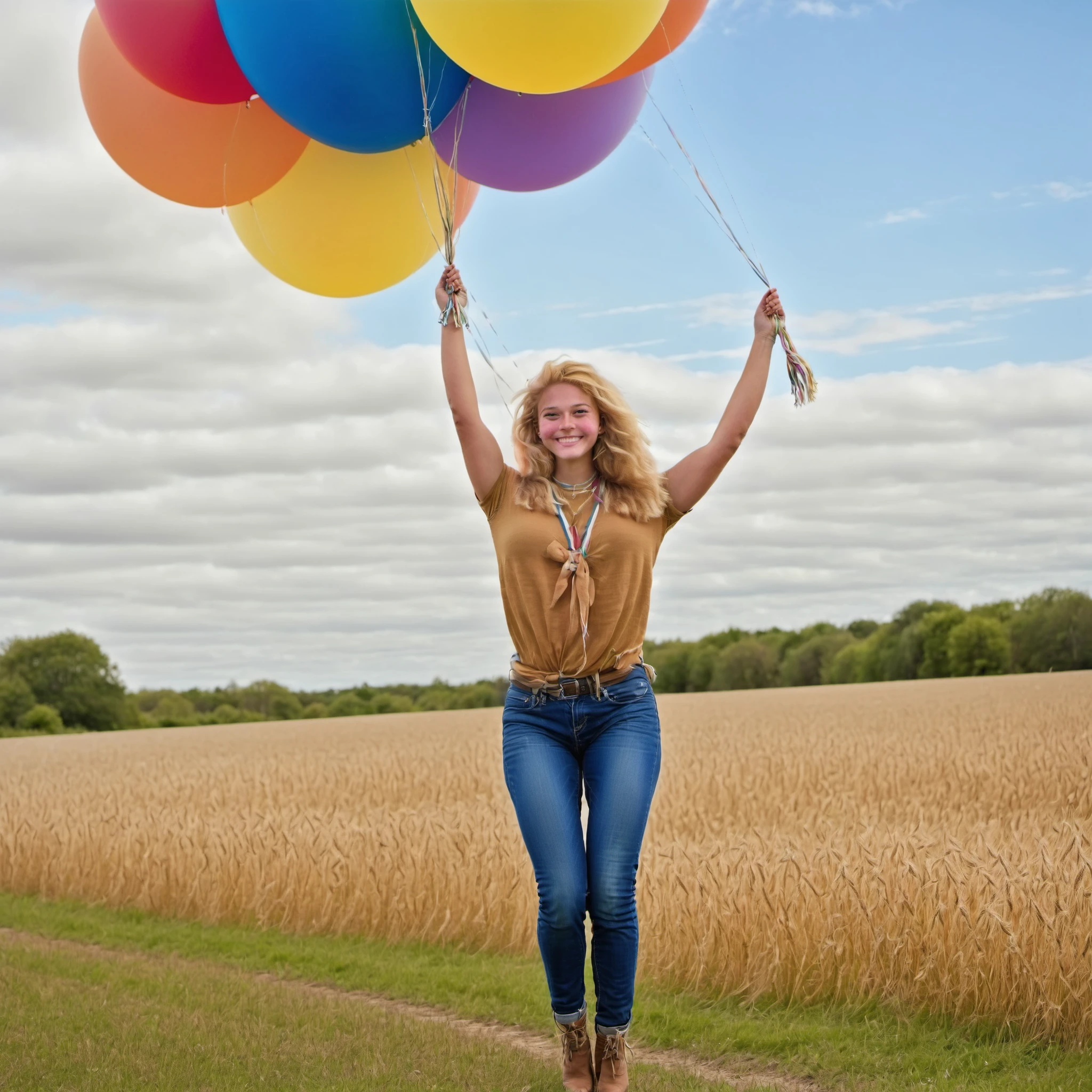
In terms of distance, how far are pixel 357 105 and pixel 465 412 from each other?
60.8 inches

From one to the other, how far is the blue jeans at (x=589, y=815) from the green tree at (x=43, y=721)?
62.1m

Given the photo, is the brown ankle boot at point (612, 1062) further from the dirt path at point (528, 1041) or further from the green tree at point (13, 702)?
the green tree at point (13, 702)

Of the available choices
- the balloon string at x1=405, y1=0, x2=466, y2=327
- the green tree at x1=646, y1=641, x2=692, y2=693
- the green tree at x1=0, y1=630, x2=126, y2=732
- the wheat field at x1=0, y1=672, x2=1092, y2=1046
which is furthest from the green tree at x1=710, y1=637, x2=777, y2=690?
the balloon string at x1=405, y1=0, x2=466, y2=327

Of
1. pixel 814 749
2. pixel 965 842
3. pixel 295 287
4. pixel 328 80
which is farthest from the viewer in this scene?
pixel 814 749

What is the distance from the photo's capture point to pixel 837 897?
6613mm

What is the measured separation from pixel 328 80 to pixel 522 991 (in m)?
4.99

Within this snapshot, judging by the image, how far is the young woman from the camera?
13.8 feet

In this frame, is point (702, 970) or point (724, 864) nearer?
point (702, 970)

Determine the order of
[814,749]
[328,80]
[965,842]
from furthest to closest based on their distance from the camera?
[814,749]
[965,842]
[328,80]

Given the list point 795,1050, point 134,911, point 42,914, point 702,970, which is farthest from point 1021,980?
point 42,914

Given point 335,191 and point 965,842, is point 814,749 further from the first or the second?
point 335,191

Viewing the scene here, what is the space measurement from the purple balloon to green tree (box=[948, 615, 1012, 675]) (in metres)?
67.7

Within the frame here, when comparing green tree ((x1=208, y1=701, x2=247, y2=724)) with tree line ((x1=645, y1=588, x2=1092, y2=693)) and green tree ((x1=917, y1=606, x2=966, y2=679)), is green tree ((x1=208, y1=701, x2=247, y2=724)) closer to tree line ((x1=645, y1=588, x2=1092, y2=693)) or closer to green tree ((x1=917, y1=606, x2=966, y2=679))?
tree line ((x1=645, y1=588, x2=1092, y2=693))

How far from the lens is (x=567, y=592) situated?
4246 millimetres
